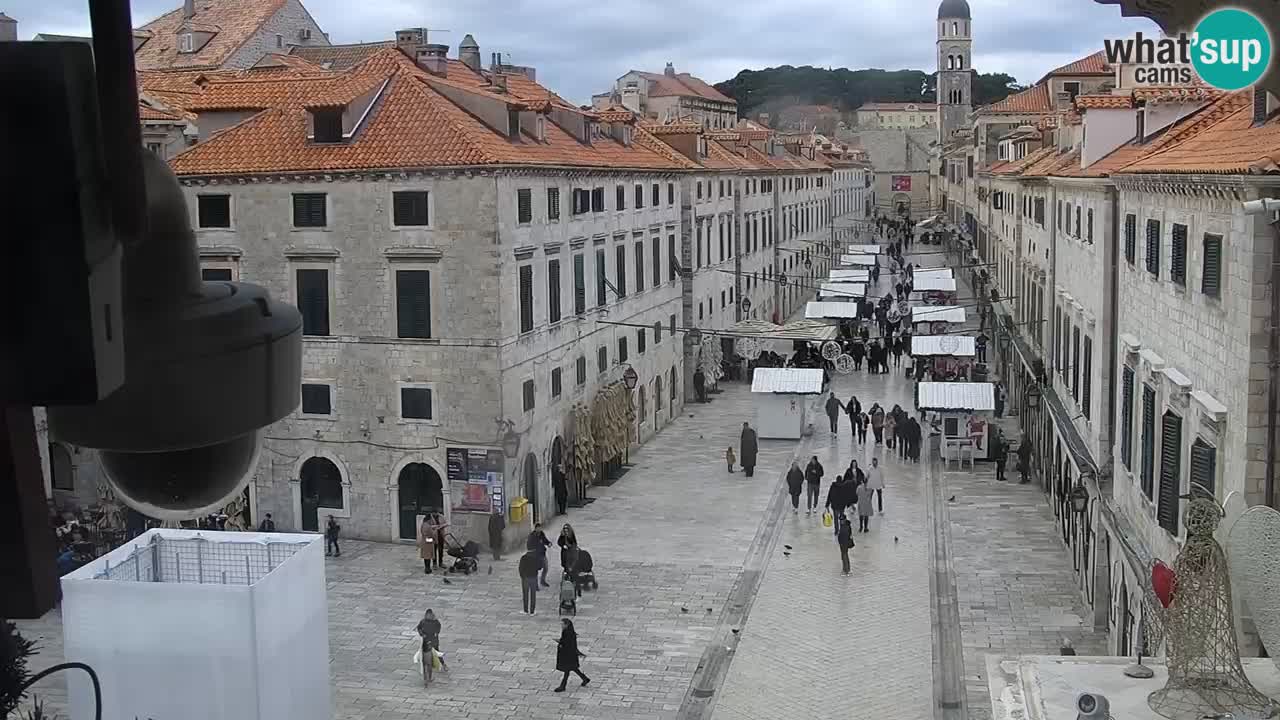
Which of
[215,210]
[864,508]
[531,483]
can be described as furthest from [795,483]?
[215,210]

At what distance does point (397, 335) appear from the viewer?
86.5 ft

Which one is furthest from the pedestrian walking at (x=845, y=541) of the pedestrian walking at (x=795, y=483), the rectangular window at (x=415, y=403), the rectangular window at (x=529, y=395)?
the rectangular window at (x=415, y=403)

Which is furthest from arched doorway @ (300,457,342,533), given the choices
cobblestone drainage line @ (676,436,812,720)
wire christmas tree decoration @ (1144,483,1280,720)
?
wire christmas tree decoration @ (1144,483,1280,720)

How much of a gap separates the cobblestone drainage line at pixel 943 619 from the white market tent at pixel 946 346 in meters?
7.11

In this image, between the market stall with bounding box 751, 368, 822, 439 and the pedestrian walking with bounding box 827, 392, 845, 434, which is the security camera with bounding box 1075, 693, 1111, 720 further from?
the pedestrian walking with bounding box 827, 392, 845, 434

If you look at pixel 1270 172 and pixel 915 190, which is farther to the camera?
pixel 915 190

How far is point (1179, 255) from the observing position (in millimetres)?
14391

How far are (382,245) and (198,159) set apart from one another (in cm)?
456

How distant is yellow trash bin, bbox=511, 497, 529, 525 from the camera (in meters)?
25.9

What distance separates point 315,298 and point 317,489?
392cm

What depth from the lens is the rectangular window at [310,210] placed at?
1049 inches

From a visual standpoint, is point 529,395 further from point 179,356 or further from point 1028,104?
point 1028,104

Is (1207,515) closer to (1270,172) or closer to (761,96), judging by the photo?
(1270,172)

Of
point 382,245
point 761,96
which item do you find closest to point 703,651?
point 382,245
